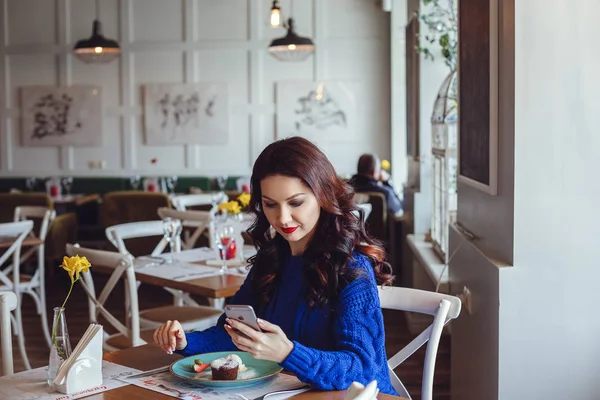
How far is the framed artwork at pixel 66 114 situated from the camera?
399 inches

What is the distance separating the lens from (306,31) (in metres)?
9.95

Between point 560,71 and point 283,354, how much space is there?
55.9 inches

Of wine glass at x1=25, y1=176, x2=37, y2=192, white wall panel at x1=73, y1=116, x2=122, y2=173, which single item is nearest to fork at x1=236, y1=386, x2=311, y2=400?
white wall panel at x1=73, y1=116, x2=122, y2=173

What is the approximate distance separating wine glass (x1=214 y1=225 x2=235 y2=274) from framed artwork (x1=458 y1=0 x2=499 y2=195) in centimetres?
109

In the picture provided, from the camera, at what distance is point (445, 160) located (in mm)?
5012

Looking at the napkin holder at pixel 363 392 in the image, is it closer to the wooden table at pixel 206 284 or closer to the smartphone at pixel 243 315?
the smartphone at pixel 243 315

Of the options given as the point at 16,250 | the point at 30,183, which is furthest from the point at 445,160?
the point at 30,183

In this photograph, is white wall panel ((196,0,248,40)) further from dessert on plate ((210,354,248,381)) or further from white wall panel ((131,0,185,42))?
dessert on plate ((210,354,248,381))

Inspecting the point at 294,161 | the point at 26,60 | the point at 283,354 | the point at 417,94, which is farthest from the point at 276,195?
the point at 26,60

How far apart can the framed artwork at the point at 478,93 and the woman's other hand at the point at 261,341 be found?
1382 millimetres

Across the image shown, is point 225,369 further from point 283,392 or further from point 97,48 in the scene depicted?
point 97,48

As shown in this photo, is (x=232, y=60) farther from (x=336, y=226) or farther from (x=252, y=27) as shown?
(x=336, y=226)

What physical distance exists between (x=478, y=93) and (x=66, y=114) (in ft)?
25.6

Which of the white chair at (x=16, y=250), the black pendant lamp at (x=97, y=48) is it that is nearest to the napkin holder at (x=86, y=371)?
the white chair at (x=16, y=250)
